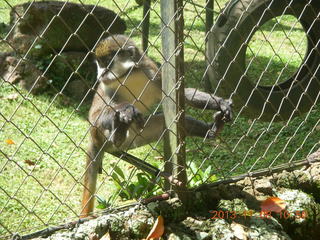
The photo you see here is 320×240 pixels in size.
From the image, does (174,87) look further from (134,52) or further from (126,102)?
(134,52)

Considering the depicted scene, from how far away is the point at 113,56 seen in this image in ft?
15.0

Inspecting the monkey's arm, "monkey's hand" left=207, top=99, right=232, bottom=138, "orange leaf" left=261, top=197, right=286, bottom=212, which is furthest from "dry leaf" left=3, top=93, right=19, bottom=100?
"orange leaf" left=261, top=197, right=286, bottom=212

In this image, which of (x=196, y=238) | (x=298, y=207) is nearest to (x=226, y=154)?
(x=298, y=207)

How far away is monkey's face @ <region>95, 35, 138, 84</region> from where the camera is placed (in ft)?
14.7

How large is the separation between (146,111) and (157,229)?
200 cm

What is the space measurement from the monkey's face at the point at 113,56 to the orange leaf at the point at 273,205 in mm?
1789

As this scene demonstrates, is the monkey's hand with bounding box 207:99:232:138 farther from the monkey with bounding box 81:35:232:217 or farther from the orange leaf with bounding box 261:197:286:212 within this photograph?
the orange leaf with bounding box 261:197:286:212

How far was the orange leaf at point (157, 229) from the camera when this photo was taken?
287 centimetres

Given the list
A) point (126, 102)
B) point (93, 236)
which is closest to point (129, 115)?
point (126, 102)

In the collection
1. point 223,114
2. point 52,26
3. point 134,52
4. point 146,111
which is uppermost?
point 52,26

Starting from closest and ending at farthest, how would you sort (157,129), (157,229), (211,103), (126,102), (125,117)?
1. (157,229)
2. (125,117)
3. (126,102)
4. (211,103)
5. (157,129)

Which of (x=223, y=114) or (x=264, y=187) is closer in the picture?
(x=264, y=187)

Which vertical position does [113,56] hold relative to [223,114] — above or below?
above

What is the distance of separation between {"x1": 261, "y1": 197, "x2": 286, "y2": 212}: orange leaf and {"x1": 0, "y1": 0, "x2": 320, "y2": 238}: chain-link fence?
21 centimetres
